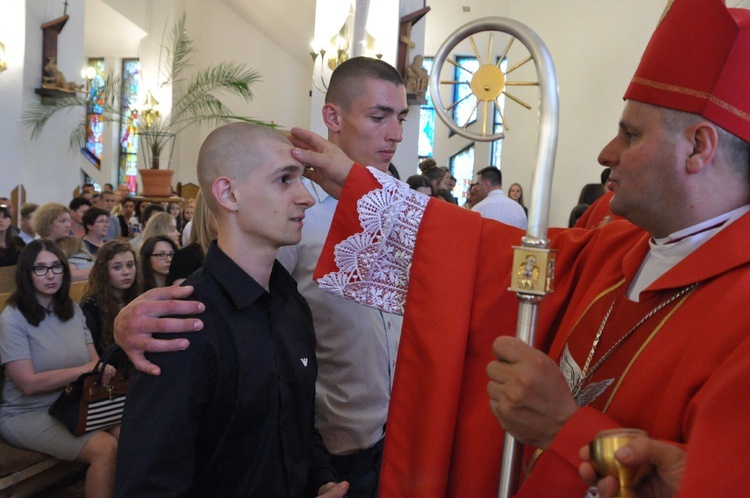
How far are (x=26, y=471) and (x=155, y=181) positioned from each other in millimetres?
9379

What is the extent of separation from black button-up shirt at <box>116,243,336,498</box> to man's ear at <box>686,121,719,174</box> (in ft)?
3.08

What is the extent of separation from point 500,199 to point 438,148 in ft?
46.0

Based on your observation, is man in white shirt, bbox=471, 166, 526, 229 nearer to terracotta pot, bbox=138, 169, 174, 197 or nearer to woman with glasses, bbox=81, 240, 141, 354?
woman with glasses, bbox=81, 240, 141, 354

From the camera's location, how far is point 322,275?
5.45 ft

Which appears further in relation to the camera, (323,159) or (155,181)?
(155,181)

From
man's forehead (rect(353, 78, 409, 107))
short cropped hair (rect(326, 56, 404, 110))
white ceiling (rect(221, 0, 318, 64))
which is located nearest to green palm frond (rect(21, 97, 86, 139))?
white ceiling (rect(221, 0, 318, 64))

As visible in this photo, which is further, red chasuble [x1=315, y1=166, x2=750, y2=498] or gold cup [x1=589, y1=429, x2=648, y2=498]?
red chasuble [x1=315, y1=166, x2=750, y2=498]

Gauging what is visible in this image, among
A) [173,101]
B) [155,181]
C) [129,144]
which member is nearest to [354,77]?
[155,181]

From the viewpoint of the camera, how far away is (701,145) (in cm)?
135

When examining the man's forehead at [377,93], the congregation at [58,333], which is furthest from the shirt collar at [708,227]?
the congregation at [58,333]

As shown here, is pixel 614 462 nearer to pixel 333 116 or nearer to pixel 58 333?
pixel 333 116

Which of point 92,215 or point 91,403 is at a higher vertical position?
point 92,215

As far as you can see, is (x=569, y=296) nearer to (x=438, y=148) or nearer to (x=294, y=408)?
(x=294, y=408)

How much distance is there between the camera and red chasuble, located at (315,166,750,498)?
1.29 metres
